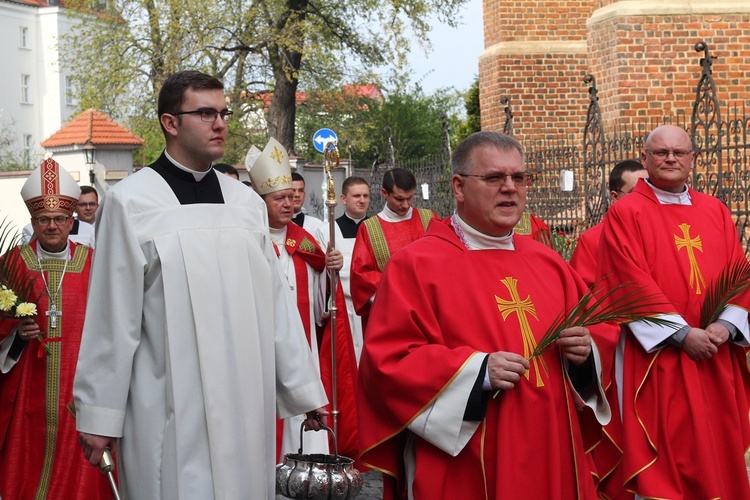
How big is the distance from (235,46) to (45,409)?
21.7 metres

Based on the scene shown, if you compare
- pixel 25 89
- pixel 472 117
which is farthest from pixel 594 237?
pixel 25 89

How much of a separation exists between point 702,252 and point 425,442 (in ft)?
8.89

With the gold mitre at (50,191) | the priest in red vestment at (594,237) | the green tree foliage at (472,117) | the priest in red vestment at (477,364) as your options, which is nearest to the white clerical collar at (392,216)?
the priest in red vestment at (594,237)

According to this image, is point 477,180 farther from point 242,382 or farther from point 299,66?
point 299,66

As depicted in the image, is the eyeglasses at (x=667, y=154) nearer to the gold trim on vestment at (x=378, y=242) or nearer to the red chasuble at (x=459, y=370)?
the red chasuble at (x=459, y=370)

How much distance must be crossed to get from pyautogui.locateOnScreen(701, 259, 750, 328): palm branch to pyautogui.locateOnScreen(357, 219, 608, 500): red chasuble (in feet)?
6.60

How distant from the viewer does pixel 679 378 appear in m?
6.26

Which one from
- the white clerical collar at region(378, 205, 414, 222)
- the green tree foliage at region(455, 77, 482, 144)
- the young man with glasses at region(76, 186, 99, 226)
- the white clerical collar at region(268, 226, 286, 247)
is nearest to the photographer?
the white clerical collar at region(268, 226, 286, 247)

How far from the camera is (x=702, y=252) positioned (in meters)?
6.36

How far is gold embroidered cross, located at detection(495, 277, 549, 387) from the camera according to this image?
421 cm

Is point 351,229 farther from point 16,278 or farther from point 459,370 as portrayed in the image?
point 459,370

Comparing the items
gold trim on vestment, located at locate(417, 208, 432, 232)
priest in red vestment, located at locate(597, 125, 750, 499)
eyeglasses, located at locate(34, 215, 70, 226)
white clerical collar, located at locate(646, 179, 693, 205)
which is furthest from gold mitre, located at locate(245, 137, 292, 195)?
white clerical collar, located at locate(646, 179, 693, 205)

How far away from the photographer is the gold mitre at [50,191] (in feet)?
22.7

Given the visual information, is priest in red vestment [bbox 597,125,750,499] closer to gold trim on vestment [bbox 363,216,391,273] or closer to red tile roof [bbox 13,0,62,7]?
gold trim on vestment [bbox 363,216,391,273]
